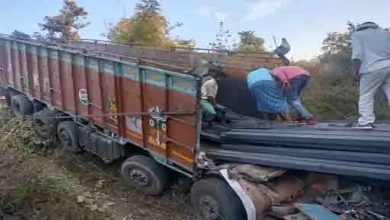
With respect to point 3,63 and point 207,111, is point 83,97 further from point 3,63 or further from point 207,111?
point 3,63

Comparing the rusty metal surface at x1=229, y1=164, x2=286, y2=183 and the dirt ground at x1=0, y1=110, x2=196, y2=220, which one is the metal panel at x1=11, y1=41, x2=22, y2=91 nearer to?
the dirt ground at x1=0, y1=110, x2=196, y2=220

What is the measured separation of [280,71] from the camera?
23.7 feet

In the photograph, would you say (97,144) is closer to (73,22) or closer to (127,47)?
(127,47)

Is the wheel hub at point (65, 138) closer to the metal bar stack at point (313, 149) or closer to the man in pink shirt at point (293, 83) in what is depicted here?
the metal bar stack at point (313, 149)

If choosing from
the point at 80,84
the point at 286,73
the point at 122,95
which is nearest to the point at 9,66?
the point at 80,84

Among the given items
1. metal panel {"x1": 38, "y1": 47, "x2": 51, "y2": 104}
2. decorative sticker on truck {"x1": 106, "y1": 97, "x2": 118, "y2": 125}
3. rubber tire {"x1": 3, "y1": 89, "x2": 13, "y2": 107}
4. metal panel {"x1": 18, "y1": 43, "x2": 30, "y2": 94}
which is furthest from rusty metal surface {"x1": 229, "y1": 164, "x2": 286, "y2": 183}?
rubber tire {"x1": 3, "y1": 89, "x2": 13, "y2": 107}

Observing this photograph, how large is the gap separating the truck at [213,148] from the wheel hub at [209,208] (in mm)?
14

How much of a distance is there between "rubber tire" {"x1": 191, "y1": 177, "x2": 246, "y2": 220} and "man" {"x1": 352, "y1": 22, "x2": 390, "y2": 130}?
1.79 m

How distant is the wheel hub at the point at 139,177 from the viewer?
7.14m

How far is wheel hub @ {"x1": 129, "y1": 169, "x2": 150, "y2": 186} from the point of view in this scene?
714 centimetres

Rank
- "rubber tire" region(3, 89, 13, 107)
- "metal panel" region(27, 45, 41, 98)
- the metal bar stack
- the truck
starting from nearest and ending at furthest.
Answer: the metal bar stack < the truck < "metal panel" region(27, 45, 41, 98) < "rubber tire" region(3, 89, 13, 107)

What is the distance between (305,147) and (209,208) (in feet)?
4.65

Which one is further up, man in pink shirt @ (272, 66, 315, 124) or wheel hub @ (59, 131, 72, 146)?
man in pink shirt @ (272, 66, 315, 124)

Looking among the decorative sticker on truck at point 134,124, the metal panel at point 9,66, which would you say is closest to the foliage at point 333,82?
the decorative sticker on truck at point 134,124
